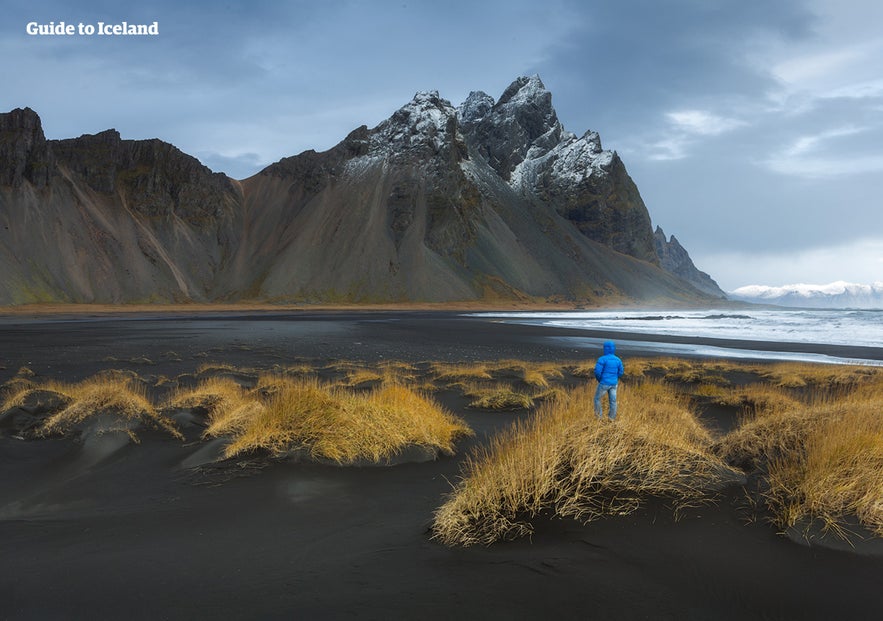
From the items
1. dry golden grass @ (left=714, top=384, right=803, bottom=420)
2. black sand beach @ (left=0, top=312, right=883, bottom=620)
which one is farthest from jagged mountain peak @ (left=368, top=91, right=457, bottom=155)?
black sand beach @ (left=0, top=312, right=883, bottom=620)

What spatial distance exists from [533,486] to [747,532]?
2.55 m

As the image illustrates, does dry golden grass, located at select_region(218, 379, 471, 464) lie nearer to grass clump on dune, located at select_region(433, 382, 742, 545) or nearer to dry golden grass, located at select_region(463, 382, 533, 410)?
grass clump on dune, located at select_region(433, 382, 742, 545)

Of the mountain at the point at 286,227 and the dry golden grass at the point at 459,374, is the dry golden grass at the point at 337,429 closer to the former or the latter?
the dry golden grass at the point at 459,374

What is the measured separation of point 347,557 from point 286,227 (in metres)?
143

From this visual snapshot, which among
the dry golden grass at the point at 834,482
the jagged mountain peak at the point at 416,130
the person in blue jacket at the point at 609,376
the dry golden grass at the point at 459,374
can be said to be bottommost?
Answer: the dry golden grass at the point at 459,374

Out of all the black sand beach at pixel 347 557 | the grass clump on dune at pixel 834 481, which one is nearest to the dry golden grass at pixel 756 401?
the grass clump on dune at pixel 834 481

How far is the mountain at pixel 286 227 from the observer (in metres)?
104

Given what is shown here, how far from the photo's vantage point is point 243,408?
1230 centimetres

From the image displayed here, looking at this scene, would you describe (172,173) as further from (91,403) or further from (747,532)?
(747,532)

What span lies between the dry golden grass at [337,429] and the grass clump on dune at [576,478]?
8.98 ft

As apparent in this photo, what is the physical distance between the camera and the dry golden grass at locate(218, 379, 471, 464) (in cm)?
1045

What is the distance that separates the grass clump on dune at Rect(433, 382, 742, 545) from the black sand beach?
282 millimetres

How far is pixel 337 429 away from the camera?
423 inches

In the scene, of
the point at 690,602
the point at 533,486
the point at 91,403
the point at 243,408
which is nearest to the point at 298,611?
the point at 533,486
